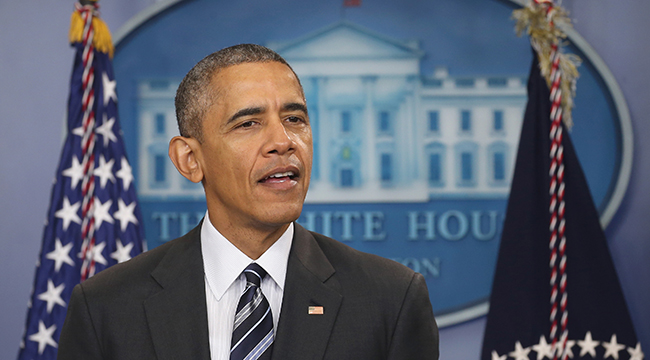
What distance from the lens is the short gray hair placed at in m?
1.20

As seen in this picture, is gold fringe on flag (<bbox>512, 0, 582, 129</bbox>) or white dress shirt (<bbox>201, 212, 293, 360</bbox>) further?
gold fringe on flag (<bbox>512, 0, 582, 129</bbox>)

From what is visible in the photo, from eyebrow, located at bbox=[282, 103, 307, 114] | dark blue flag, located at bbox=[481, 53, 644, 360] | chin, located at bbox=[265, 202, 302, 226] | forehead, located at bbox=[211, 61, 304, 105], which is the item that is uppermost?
forehead, located at bbox=[211, 61, 304, 105]

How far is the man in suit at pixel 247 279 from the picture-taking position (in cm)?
112

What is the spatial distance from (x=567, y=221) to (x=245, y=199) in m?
1.52

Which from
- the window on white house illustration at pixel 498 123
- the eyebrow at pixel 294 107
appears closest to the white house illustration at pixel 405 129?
the window on white house illustration at pixel 498 123

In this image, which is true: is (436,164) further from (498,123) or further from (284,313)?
(284,313)

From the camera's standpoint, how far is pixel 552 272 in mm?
2107

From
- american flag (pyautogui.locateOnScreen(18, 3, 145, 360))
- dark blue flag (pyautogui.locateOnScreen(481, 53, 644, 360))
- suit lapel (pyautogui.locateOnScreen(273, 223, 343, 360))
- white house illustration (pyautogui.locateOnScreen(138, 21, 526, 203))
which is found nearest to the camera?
suit lapel (pyautogui.locateOnScreen(273, 223, 343, 360))

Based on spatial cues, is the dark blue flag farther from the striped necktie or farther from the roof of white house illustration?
the striped necktie

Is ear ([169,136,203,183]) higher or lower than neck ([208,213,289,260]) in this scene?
higher

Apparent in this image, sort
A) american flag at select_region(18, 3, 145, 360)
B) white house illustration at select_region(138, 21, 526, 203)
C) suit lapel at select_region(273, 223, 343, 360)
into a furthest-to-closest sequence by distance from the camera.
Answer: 1. white house illustration at select_region(138, 21, 526, 203)
2. american flag at select_region(18, 3, 145, 360)
3. suit lapel at select_region(273, 223, 343, 360)

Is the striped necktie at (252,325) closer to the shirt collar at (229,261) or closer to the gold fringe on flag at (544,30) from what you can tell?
the shirt collar at (229,261)

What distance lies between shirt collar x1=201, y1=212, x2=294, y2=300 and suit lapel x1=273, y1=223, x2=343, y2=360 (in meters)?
0.02

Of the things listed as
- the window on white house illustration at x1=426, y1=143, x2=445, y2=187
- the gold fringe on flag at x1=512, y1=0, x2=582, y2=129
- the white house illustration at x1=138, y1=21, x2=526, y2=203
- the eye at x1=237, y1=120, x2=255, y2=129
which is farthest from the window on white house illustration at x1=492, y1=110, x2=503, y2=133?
the eye at x1=237, y1=120, x2=255, y2=129
